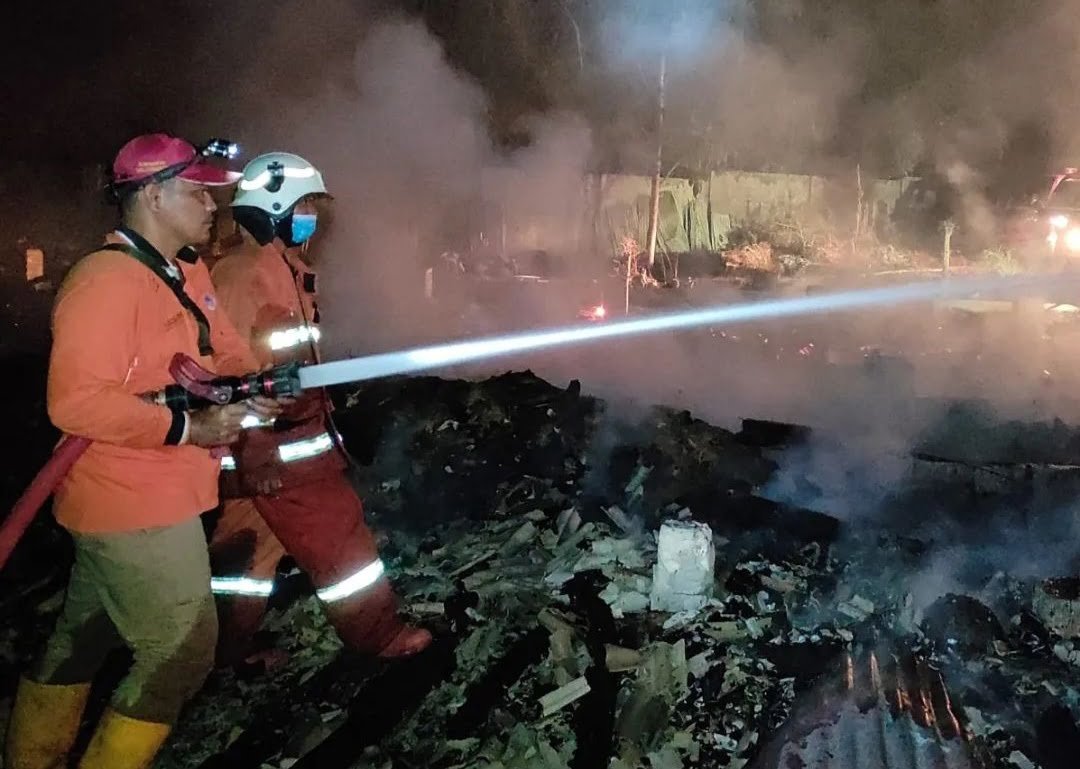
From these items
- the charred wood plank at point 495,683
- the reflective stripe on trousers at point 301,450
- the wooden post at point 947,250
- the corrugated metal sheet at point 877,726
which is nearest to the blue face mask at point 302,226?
the reflective stripe on trousers at point 301,450

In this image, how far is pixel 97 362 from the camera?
2.11 m

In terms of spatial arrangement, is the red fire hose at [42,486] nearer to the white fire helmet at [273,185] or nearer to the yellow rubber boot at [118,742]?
the yellow rubber boot at [118,742]

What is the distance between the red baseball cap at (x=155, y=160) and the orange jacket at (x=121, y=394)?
7.6 inches

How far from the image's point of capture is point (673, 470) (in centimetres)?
542

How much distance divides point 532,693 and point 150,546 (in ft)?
5.54

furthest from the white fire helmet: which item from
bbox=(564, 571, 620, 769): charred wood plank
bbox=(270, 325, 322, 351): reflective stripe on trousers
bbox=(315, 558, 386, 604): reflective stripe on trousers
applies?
bbox=(564, 571, 620, 769): charred wood plank

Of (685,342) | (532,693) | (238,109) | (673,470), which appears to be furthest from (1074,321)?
(238,109)

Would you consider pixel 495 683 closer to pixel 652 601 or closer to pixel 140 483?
pixel 652 601

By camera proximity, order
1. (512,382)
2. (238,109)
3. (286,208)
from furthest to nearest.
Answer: (238,109) → (512,382) → (286,208)

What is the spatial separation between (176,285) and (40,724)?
1.46 metres

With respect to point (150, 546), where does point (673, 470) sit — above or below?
below

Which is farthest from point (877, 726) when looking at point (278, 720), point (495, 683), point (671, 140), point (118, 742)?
point (671, 140)

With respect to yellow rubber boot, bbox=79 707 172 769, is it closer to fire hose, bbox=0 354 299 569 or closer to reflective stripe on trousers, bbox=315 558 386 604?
fire hose, bbox=0 354 299 569

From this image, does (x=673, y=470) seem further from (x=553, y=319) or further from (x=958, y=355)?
(x=553, y=319)
